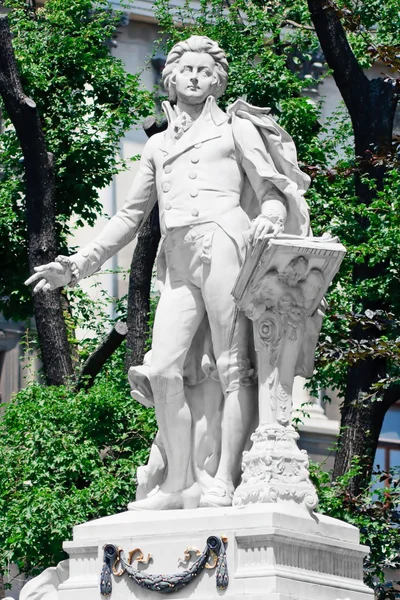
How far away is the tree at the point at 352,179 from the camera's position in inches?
693

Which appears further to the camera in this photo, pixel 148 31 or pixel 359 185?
pixel 148 31

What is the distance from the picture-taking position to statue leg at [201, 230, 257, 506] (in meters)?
11.2

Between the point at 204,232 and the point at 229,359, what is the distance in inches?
32.2

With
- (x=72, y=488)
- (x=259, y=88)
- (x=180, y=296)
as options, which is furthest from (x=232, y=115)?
(x=259, y=88)

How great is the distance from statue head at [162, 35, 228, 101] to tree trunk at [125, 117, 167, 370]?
655 cm

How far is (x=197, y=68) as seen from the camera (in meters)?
12.0

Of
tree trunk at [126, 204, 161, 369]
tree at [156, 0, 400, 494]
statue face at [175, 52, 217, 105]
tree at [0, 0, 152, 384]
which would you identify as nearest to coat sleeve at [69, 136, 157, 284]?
statue face at [175, 52, 217, 105]

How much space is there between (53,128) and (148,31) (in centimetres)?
1215

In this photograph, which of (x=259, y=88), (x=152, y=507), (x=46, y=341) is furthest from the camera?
(x=259, y=88)

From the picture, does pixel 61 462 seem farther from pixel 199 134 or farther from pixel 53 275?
pixel 199 134

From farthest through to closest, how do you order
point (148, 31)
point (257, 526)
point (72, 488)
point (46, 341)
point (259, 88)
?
point (148, 31) → point (259, 88) → point (46, 341) → point (72, 488) → point (257, 526)

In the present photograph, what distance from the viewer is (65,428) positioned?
1795 cm

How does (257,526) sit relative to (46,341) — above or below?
below

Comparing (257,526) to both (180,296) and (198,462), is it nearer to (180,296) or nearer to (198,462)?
(198,462)
